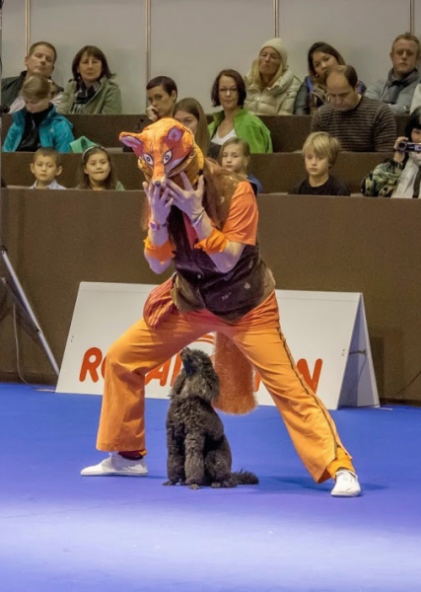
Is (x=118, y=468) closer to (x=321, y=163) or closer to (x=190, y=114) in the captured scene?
(x=190, y=114)

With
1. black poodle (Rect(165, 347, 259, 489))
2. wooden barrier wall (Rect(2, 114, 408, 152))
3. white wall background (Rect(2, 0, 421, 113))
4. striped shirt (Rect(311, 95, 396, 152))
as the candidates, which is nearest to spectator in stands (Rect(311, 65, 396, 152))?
striped shirt (Rect(311, 95, 396, 152))

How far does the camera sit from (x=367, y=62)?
1192 centimetres

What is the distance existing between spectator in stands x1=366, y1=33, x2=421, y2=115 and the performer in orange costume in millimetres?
5036

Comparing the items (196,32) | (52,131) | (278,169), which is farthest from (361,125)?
(196,32)

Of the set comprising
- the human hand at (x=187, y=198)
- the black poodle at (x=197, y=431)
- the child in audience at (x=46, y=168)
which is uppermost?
the human hand at (x=187, y=198)

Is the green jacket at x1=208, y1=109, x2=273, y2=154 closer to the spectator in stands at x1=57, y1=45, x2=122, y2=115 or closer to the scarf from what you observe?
the scarf

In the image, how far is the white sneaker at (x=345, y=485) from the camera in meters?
5.59

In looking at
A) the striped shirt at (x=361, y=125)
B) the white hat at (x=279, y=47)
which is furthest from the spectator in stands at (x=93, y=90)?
the striped shirt at (x=361, y=125)

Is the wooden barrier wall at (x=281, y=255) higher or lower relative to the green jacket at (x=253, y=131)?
lower

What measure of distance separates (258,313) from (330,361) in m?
2.53

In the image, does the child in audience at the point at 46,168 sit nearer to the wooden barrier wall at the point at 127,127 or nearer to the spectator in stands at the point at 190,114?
the wooden barrier wall at the point at 127,127

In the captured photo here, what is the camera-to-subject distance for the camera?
833 cm

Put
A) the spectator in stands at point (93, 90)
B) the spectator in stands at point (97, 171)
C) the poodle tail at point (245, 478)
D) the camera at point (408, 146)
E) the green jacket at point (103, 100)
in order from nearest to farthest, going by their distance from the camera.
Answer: the poodle tail at point (245, 478)
the camera at point (408, 146)
the spectator in stands at point (97, 171)
the spectator in stands at point (93, 90)
the green jacket at point (103, 100)

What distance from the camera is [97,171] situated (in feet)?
30.1
